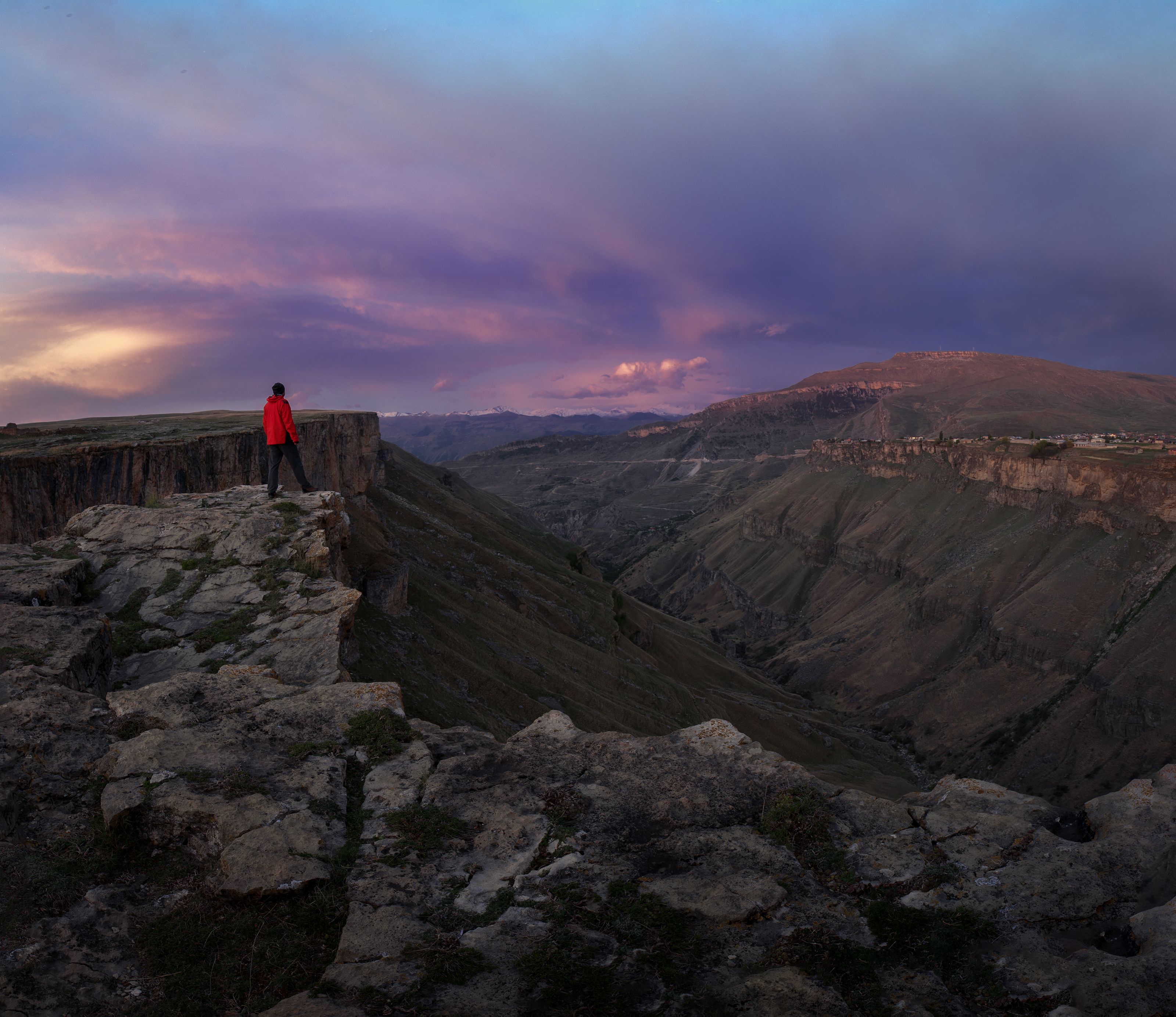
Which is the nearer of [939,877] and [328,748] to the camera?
[939,877]

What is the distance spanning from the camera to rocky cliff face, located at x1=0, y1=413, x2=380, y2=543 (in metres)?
38.8

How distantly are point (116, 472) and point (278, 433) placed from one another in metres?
30.3

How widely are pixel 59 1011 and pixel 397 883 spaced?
359 cm

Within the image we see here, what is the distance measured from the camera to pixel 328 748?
11359mm

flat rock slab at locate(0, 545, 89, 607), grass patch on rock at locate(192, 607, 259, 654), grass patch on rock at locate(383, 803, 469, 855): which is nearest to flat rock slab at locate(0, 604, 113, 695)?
flat rock slab at locate(0, 545, 89, 607)

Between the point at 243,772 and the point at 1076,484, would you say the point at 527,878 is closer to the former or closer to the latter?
the point at 243,772

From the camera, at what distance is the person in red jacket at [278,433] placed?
71.3 ft

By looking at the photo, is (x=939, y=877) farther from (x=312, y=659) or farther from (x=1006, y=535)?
(x=1006, y=535)

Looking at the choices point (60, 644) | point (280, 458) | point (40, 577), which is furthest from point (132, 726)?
point (280, 458)

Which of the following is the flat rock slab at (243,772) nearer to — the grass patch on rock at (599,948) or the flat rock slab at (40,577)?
the grass patch on rock at (599,948)

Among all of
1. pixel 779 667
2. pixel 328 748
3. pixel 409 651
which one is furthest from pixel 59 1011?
pixel 779 667

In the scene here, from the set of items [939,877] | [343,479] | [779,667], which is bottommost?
[779,667]

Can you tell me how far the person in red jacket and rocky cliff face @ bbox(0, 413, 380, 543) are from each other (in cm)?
914

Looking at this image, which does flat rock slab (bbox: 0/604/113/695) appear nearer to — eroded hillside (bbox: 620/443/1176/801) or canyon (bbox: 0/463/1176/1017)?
canyon (bbox: 0/463/1176/1017)
